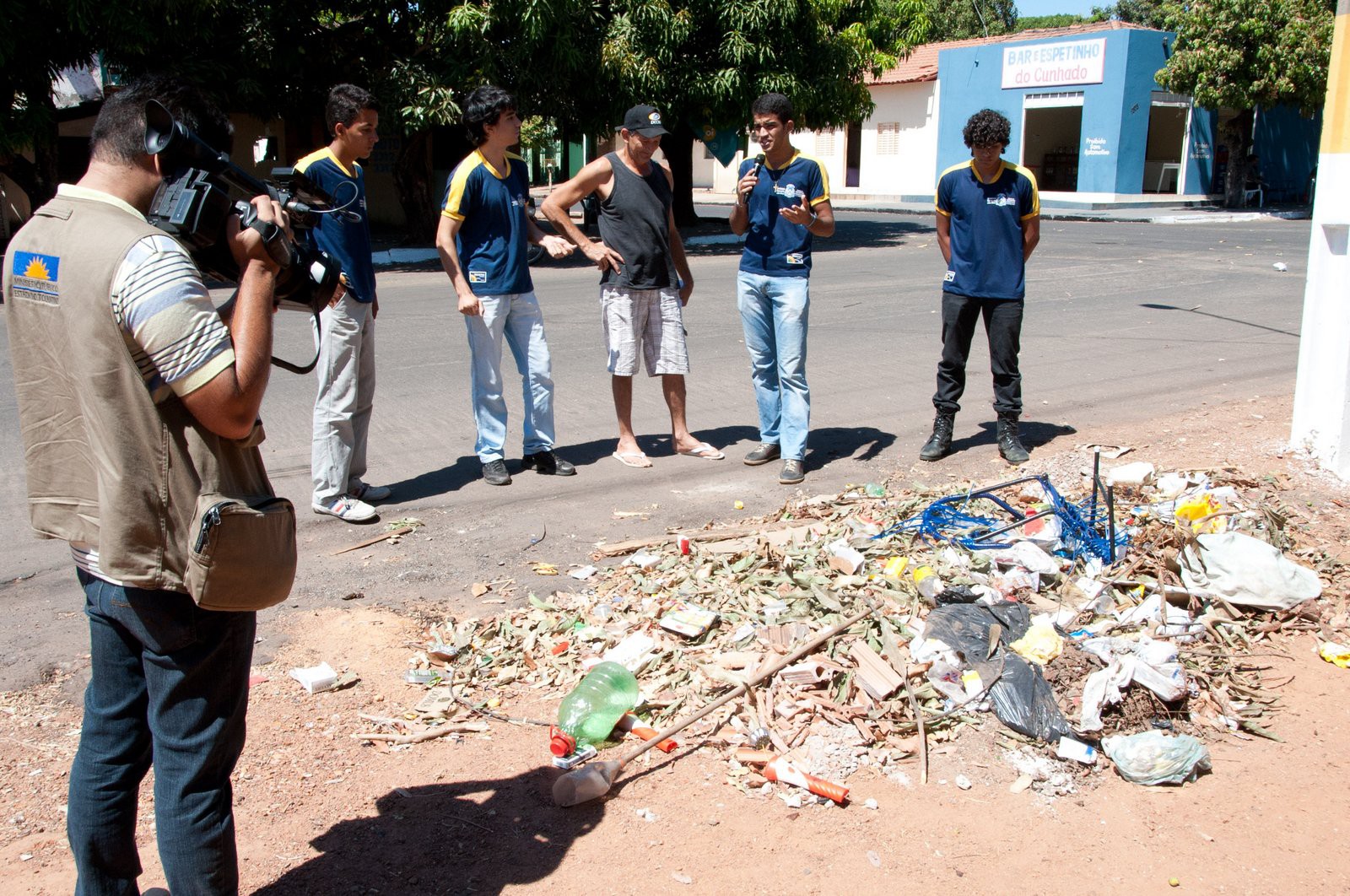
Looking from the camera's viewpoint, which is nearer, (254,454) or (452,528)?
(254,454)

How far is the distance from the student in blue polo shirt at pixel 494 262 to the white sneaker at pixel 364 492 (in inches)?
23.5

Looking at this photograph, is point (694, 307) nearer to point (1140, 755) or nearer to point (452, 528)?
point (452, 528)

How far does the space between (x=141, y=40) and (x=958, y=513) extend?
14422 millimetres

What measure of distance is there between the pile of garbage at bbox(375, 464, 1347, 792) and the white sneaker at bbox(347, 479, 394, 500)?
4.93 feet

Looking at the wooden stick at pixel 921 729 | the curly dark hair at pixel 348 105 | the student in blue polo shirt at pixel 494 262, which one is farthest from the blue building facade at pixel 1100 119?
the wooden stick at pixel 921 729

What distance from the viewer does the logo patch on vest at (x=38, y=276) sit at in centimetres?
213

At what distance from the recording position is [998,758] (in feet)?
11.4

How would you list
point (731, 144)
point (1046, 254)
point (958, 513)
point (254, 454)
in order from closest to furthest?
point (254, 454)
point (958, 513)
point (1046, 254)
point (731, 144)

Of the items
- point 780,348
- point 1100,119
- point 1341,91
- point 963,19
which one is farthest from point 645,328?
point 963,19

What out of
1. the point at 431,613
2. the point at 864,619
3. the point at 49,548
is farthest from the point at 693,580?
the point at 49,548

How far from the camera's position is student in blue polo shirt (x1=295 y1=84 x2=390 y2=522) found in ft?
17.6

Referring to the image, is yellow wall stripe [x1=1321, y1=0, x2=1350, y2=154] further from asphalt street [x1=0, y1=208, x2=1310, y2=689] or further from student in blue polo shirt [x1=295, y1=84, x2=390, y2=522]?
student in blue polo shirt [x1=295, y1=84, x2=390, y2=522]

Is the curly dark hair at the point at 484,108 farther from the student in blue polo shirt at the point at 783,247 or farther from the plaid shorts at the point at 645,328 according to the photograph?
the student in blue polo shirt at the point at 783,247

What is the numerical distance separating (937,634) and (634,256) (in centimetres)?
317
